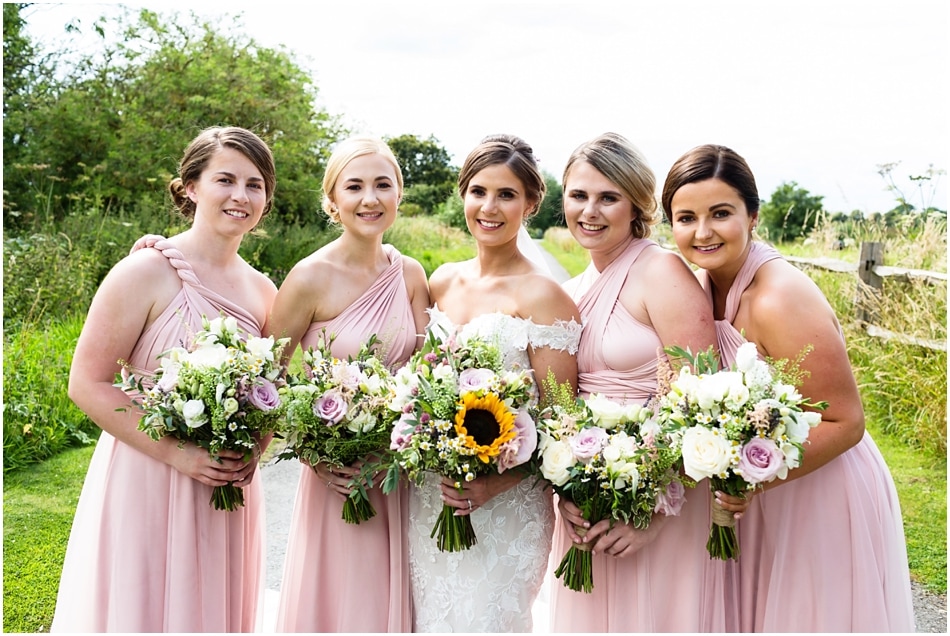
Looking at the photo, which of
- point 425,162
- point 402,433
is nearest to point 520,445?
point 402,433

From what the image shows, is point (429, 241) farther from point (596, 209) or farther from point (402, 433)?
point (402, 433)

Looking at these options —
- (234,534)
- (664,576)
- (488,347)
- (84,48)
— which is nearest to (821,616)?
(664,576)

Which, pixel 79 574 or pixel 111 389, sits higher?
pixel 111 389

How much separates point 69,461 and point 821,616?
304 inches

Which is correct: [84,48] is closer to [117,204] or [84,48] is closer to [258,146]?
[117,204]

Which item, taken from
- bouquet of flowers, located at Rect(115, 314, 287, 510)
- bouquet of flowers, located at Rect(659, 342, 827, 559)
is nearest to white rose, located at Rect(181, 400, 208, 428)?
bouquet of flowers, located at Rect(115, 314, 287, 510)

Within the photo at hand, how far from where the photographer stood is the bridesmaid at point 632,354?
3.68m

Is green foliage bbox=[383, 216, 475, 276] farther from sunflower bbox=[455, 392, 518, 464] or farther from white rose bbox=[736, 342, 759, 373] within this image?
white rose bbox=[736, 342, 759, 373]

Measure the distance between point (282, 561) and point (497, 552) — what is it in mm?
3536

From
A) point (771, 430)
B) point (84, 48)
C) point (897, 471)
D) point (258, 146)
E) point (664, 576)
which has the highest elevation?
point (84, 48)

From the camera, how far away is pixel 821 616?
367 centimetres

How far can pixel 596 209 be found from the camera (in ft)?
13.0

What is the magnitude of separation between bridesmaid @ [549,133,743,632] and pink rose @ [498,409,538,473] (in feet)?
1.29

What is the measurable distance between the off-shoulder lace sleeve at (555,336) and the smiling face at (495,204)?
0.53 metres
